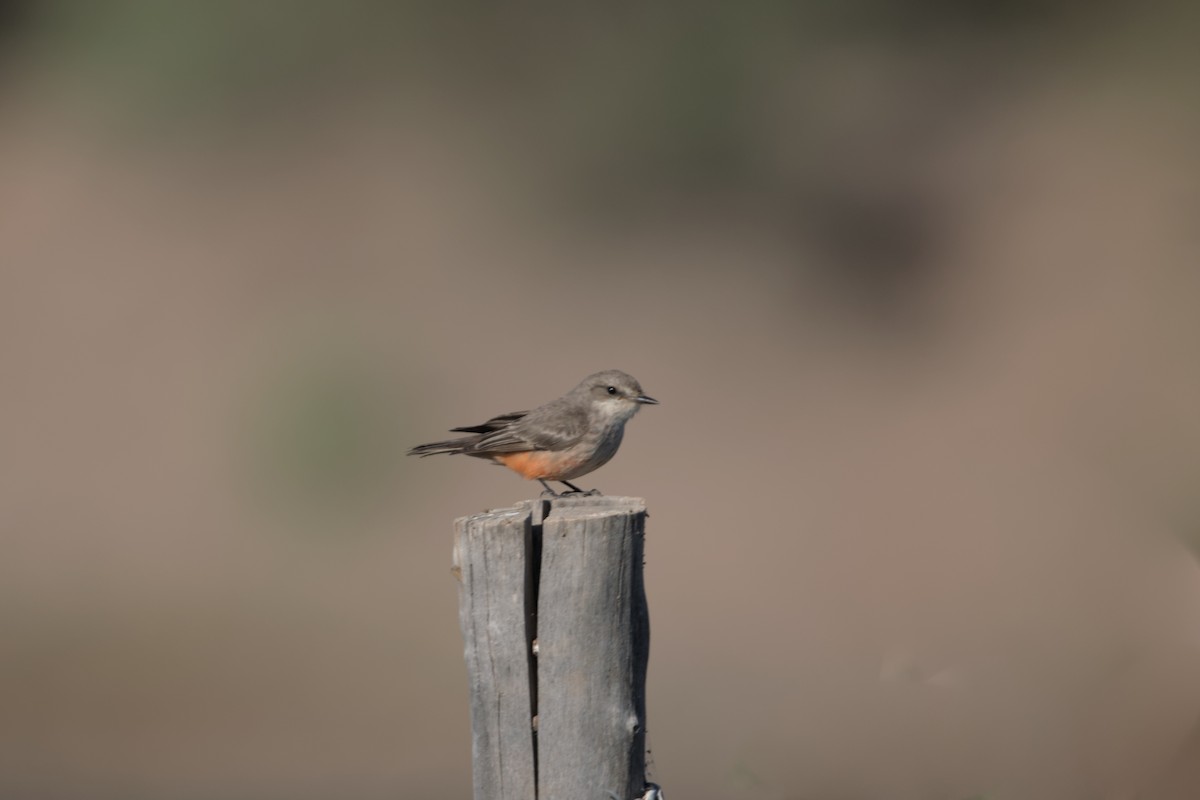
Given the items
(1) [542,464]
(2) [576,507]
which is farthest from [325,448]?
(2) [576,507]

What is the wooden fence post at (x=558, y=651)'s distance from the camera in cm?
489

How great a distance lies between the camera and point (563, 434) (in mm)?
8734

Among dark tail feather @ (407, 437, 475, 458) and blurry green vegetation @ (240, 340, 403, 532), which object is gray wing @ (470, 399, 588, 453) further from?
blurry green vegetation @ (240, 340, 403, 532)

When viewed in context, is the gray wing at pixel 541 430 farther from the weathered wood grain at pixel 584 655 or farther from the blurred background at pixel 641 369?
the blurred background at pixel 641 369

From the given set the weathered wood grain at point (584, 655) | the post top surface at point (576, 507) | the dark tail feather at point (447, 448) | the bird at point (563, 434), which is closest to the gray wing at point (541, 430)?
the bird at point (563, 434)

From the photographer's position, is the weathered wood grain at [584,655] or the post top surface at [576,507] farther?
the post top surface at [576,507]

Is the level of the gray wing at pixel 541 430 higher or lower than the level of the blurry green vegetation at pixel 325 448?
higher

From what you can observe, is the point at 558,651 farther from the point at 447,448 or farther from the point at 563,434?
the point at 447,448

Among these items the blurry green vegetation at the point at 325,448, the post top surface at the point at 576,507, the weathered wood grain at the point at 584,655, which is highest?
the post top surface at the point at 576,507

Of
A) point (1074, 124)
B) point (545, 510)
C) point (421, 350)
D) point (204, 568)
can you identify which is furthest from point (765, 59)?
point (545, 510)

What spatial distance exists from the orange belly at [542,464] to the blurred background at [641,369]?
15.4ft

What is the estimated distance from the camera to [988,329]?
18250 millimetres

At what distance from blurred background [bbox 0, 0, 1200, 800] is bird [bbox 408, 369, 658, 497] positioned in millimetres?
4684

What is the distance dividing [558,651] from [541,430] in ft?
12.8
